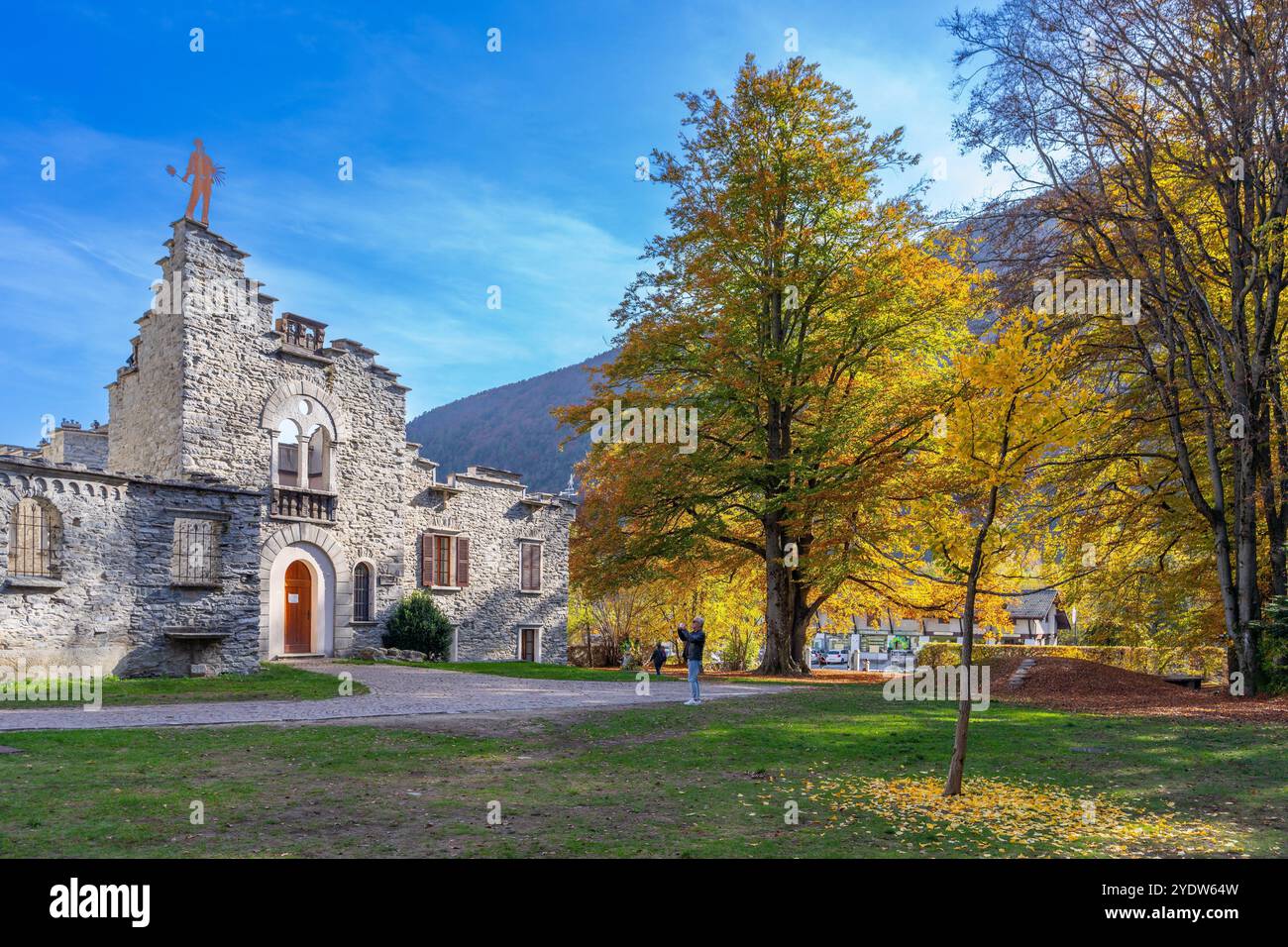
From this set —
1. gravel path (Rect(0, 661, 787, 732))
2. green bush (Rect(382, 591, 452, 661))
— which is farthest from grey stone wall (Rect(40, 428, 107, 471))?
gravel path (Rect(0, 661, 787, 732))

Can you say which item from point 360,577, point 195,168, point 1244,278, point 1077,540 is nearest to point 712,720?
point 1077,540

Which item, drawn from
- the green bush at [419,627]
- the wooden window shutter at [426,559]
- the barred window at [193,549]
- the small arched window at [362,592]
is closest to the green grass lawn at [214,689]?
the barred window at [193,549]

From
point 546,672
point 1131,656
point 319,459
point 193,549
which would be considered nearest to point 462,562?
point 319,459

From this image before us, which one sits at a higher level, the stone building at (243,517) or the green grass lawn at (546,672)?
the stone building at (243,517)

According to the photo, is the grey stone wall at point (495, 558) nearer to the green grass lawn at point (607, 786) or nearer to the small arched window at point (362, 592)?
the small arched window at point (362, 592)

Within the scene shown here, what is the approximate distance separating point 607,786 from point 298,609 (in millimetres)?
21681

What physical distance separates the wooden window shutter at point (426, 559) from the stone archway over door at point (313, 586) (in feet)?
10.3

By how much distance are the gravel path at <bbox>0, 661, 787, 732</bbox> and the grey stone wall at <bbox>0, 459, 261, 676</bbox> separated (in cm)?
348

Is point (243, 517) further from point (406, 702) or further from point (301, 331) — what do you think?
point (301, 331)

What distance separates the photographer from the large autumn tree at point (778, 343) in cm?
2314

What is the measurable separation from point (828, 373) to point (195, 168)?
59.0 feet

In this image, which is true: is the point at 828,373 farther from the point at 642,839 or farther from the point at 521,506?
the point at 642,839

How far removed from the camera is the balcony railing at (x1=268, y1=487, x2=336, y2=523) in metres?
26.8

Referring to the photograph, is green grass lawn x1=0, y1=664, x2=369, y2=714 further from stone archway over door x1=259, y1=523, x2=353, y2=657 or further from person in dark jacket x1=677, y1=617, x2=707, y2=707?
stone archway over door x1=259, y1=523, x2=353, y2=657
